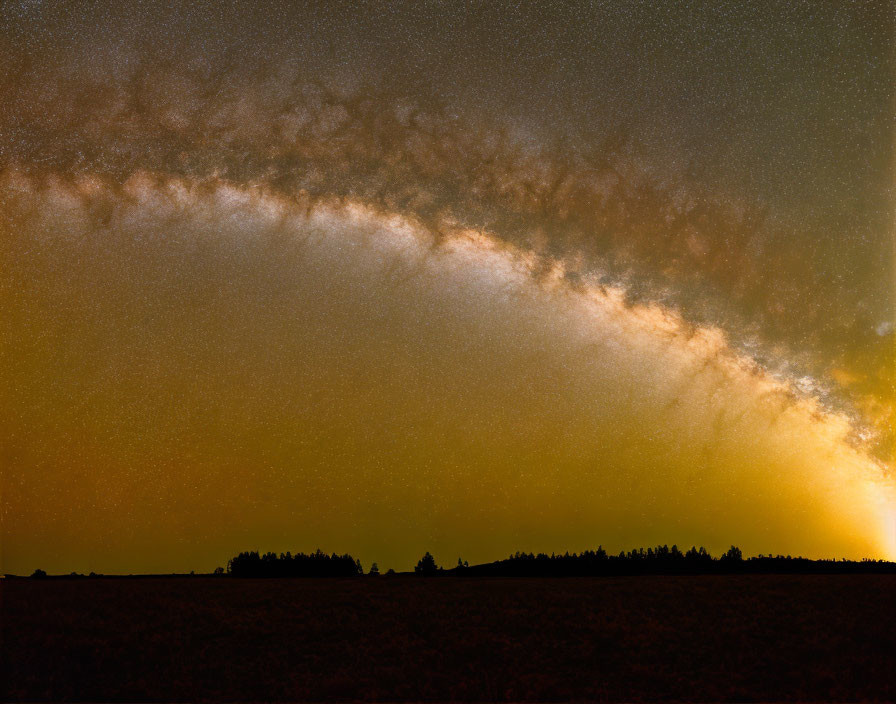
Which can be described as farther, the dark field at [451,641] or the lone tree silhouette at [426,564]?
the lone tree silhouette at [426,564]

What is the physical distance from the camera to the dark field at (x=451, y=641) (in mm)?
27859

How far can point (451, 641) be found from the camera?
33500mm

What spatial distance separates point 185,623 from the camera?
119 ft

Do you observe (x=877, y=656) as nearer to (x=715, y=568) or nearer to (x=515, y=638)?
(x=515, y=638)

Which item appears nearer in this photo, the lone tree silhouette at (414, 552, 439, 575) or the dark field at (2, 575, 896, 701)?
the dark field at (2, 575, 896, 701)

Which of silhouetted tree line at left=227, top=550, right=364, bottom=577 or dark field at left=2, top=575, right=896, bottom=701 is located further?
silhouetted tree line at left=227, top=550, right=364, bottom=577

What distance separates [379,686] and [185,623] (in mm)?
12125

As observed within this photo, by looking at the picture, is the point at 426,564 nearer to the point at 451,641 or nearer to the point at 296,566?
the point at 296,566

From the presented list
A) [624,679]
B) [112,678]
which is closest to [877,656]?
[624,679]

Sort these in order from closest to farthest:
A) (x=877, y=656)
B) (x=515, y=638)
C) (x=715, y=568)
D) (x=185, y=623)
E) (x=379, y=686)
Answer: (x=379, y=686), (x=877, y=656), (x=515, y=638), (x=185, y=623), (x=715, y=568)

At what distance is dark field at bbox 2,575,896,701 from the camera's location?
91.4 feet

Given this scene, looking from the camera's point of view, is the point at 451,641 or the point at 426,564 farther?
the point at 426,564

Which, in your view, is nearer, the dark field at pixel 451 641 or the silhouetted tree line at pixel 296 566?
the dark field at pixel 451 641

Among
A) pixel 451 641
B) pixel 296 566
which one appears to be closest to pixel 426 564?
pixel 296 566
